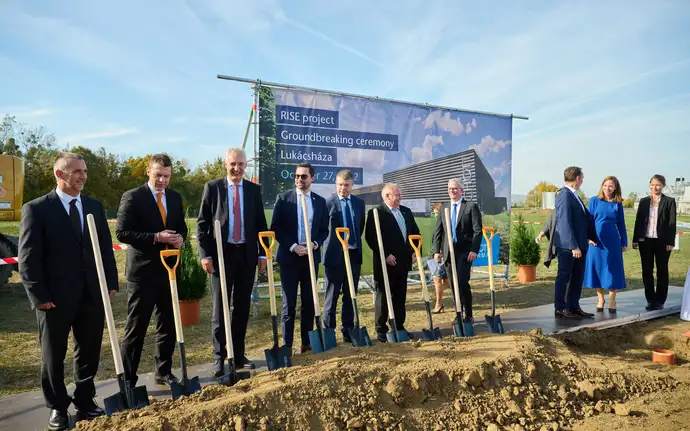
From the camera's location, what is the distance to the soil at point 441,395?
7.67 ft

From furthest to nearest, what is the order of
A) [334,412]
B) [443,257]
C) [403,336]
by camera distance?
[443,257], [403,336], [334,412]

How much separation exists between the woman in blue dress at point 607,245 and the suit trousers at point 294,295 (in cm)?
338

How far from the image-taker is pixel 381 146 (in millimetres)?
6875

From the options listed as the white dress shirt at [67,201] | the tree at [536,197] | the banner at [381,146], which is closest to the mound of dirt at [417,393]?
the white dress shirt at [67,201]

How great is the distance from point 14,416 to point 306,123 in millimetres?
4560

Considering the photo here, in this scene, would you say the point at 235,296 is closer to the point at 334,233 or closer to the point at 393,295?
the point at 334,233

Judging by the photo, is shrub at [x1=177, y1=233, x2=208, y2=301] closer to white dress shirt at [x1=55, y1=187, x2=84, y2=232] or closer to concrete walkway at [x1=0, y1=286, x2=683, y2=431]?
concrete walkway at [x1=0, y1=286, x2=683, y2=431]

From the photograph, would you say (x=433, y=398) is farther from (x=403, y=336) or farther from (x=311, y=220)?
(x=311, y=220)

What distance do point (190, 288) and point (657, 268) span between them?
581 cm

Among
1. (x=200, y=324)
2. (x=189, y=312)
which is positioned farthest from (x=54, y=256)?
(x=200, y=324)

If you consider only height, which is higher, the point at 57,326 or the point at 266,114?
the point at 266,114

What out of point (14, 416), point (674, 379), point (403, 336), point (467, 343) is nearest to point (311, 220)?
point (403, 336)

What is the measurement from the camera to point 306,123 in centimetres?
616

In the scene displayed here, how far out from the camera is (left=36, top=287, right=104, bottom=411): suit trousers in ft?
8.18
